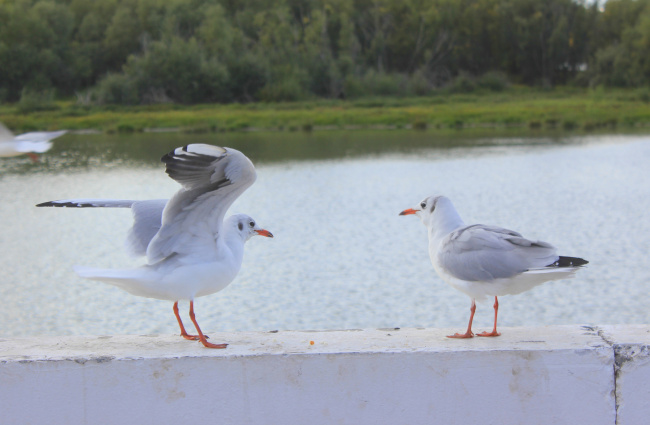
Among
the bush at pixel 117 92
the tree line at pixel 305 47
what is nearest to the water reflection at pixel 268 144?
the bush at pixel 117 92

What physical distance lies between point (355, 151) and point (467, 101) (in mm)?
19939

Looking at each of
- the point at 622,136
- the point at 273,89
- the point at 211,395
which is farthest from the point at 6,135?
the point at 273,89

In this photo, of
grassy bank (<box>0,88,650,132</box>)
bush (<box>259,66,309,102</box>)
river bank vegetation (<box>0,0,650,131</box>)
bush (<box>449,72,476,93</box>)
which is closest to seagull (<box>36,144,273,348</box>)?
grassy bank (<box>0,88,650,132</box>)

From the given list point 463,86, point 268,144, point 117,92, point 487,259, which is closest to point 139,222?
point 487,259

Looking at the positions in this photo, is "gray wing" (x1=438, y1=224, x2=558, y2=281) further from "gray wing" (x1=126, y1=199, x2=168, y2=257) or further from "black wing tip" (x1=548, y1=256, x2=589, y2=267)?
"gray wing" (x1=126, y1=199, x2=168, y2=257)

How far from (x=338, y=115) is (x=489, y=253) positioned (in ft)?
108

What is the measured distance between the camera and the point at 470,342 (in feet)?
10.1

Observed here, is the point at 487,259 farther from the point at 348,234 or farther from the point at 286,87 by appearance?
the point at 286,87

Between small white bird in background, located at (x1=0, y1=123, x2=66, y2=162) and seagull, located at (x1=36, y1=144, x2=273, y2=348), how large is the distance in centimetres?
124

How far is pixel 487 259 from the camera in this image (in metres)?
3.76

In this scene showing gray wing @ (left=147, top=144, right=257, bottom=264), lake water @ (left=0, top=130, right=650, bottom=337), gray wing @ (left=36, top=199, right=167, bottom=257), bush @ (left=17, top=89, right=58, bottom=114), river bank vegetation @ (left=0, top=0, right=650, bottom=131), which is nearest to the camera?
gray wing @ (left=147, top=144, right=257, bottom=264)

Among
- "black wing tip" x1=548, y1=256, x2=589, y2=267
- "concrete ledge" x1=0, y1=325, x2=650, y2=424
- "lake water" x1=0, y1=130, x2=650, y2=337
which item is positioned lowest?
"lake water" x1=0, y1=130, x2=650, y2=337

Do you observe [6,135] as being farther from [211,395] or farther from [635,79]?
A: [635,79]

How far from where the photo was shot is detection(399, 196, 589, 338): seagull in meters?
3.62
